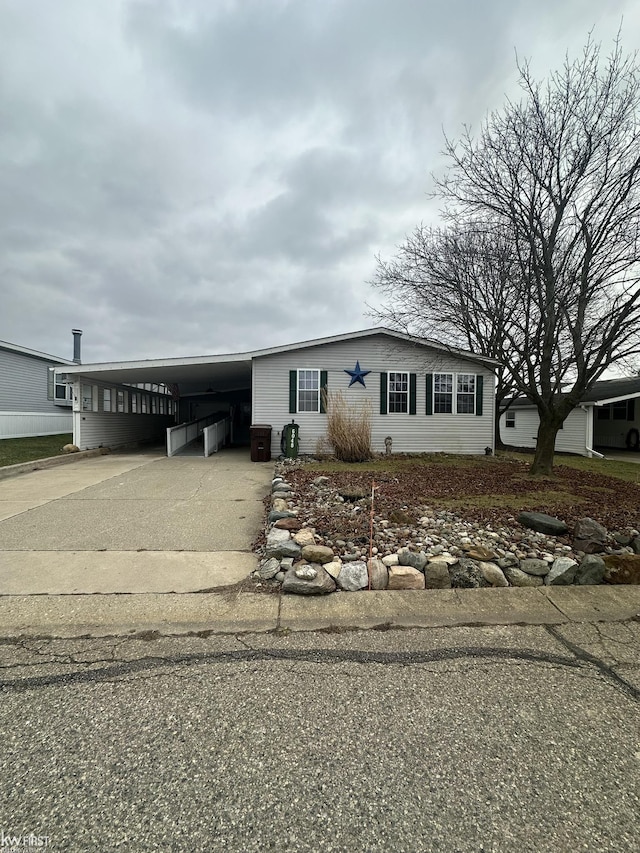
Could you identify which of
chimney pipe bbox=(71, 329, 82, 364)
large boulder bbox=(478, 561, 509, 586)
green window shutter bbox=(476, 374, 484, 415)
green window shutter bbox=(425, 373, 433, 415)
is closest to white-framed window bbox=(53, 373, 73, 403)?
chimney pipe bbox=(71, 329, 82, 364)

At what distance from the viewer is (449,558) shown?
358 cm

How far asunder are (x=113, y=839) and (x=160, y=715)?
578mm

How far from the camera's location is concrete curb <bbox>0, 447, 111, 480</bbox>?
8.84 m

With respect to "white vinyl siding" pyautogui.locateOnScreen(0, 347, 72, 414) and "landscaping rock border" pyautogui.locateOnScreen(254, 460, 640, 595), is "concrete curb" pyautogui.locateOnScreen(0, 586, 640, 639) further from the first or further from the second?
"white vinyl siding" pyautogui.locateOnScreen(0, 347, 72, 414)

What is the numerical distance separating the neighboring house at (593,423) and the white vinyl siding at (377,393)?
17.8 feet

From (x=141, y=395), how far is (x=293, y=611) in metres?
17.3

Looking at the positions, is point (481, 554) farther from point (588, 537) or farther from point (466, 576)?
point (588, 537)

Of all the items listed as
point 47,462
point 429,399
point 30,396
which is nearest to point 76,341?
point 30,396

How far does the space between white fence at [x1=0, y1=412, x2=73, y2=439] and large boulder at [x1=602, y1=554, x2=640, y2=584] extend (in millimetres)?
19074

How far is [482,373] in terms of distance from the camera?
43.1ft

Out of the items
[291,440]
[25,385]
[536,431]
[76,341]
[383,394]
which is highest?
[76,341]

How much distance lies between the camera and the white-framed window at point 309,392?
40.6ft

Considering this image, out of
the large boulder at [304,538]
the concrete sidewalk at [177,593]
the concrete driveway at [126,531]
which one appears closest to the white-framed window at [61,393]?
the concrete driveway at [126,531]

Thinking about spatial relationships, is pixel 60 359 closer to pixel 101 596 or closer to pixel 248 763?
pixel 101 596
